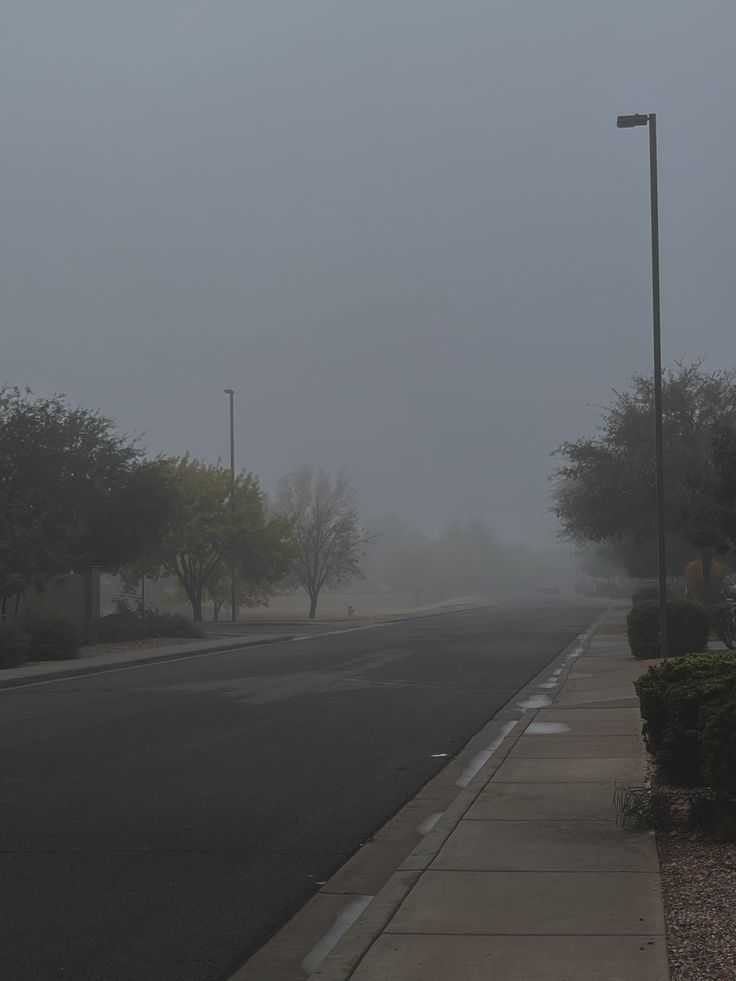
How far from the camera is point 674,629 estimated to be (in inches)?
990

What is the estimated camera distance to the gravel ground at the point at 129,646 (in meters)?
31.5

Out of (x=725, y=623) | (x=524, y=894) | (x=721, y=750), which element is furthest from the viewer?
(x=725, y=623)

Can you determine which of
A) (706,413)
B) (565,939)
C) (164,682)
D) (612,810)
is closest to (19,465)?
(164,682)

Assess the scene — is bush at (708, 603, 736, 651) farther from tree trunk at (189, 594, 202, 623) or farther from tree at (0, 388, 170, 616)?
tree trunk at (189, 594, 202, 623)

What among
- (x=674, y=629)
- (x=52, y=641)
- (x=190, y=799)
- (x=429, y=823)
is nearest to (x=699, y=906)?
(x=429, y=823)

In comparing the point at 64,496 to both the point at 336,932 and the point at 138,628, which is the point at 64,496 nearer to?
the point at 138,628

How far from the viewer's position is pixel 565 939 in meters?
5.80

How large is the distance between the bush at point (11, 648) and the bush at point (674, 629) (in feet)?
46.7

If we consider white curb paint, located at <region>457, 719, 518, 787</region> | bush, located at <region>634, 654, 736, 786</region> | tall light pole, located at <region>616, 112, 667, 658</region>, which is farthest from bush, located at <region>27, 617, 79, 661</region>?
bush, located at <region>634, 654, 736, 786</region>

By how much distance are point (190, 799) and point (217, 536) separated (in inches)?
A: 1914

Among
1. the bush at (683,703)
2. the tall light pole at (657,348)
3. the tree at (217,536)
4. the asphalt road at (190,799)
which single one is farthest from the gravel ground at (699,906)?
the tree at (217,536)

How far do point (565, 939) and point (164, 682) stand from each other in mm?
17453

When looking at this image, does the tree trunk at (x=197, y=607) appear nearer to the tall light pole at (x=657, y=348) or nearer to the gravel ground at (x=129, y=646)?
the gravel ground at (x=129, y=646)

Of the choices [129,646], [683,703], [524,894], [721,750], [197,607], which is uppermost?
[683,703]
